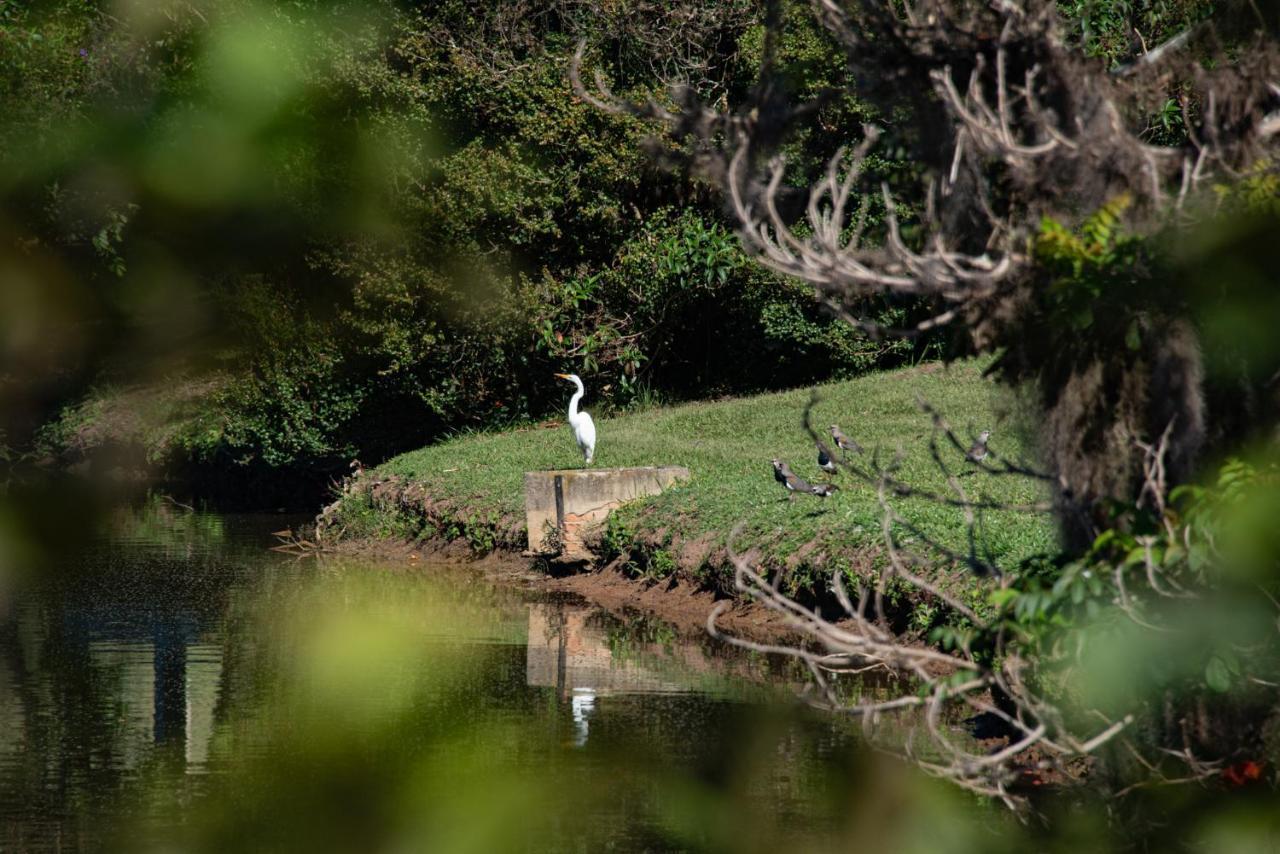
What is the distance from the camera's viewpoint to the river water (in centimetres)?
840

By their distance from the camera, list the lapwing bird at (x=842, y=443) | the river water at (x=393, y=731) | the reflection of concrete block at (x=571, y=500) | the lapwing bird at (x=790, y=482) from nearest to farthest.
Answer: the river water at (x=393, y=731)
the lapwing bird at (x=842, y=443)
the lapwing bird at (x=790, y=482)
the reflection of concrete block at (x=571, y=500)

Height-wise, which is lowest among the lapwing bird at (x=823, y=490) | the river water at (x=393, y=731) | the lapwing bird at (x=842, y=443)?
the river water at (x=393, y=731)

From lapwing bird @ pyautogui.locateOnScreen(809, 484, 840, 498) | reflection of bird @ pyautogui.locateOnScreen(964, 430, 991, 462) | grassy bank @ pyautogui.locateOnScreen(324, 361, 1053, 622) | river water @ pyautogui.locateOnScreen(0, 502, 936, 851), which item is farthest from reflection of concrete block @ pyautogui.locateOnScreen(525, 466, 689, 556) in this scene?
reflection of bird @ pyautogui.locateOnScreen(964, 430, 991, 462)

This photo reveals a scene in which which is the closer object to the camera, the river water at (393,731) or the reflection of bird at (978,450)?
the reflection of bird at (978,450)

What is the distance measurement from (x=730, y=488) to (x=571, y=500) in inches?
62.3

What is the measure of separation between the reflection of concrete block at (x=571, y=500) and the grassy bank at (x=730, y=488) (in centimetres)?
28

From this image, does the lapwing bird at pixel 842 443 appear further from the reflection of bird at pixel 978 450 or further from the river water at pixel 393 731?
the river water at pixel 393 731

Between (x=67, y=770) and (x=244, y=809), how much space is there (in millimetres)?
1285

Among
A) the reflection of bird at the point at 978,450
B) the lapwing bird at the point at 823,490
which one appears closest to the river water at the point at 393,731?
the reflection of bird at the point at 978,450

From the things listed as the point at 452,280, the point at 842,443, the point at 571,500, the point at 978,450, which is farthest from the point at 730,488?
the point at 452,280

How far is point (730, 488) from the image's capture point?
17.0 m

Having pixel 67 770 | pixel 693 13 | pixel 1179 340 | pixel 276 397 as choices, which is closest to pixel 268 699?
pixel 67 770

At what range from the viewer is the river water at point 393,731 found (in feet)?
27.6

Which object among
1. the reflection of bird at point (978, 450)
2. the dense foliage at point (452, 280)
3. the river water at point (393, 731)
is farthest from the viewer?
the dense foliage at point (452, 280)
